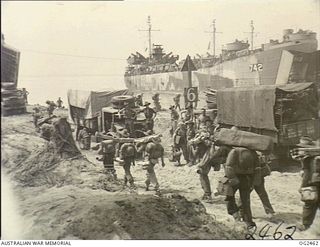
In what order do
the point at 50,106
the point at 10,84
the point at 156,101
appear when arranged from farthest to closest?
the point at 156,101
the point at 50,106
the point at 10,84

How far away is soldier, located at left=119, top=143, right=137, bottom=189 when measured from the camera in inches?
156

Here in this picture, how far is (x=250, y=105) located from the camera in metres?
3.92

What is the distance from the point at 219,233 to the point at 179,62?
5.06 ft

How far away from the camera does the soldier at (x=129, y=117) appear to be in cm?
400

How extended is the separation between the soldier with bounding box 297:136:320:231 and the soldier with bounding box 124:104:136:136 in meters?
1.47

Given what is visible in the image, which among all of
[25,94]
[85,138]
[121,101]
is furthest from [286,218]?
[25,94]

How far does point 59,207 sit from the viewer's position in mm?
3840

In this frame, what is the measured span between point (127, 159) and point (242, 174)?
1.02 metres

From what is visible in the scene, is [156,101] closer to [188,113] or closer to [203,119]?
[188,113]

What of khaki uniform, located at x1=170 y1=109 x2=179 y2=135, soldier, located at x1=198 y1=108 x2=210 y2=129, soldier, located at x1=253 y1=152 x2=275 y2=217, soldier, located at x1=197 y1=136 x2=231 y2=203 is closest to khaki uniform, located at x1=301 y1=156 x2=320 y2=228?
soldier, located at x1=253 y1=152 x2=275 y2=217

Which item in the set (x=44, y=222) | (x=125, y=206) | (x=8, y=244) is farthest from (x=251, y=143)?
(x=8, y=244)

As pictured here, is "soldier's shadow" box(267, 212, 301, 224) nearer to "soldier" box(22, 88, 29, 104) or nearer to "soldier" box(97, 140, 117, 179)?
"soldier" box(97, 140, 117, 179)

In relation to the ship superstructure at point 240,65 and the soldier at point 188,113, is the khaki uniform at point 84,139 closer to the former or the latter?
the ship superstructure at point 240,65

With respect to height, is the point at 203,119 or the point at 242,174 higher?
the point at 203,119
